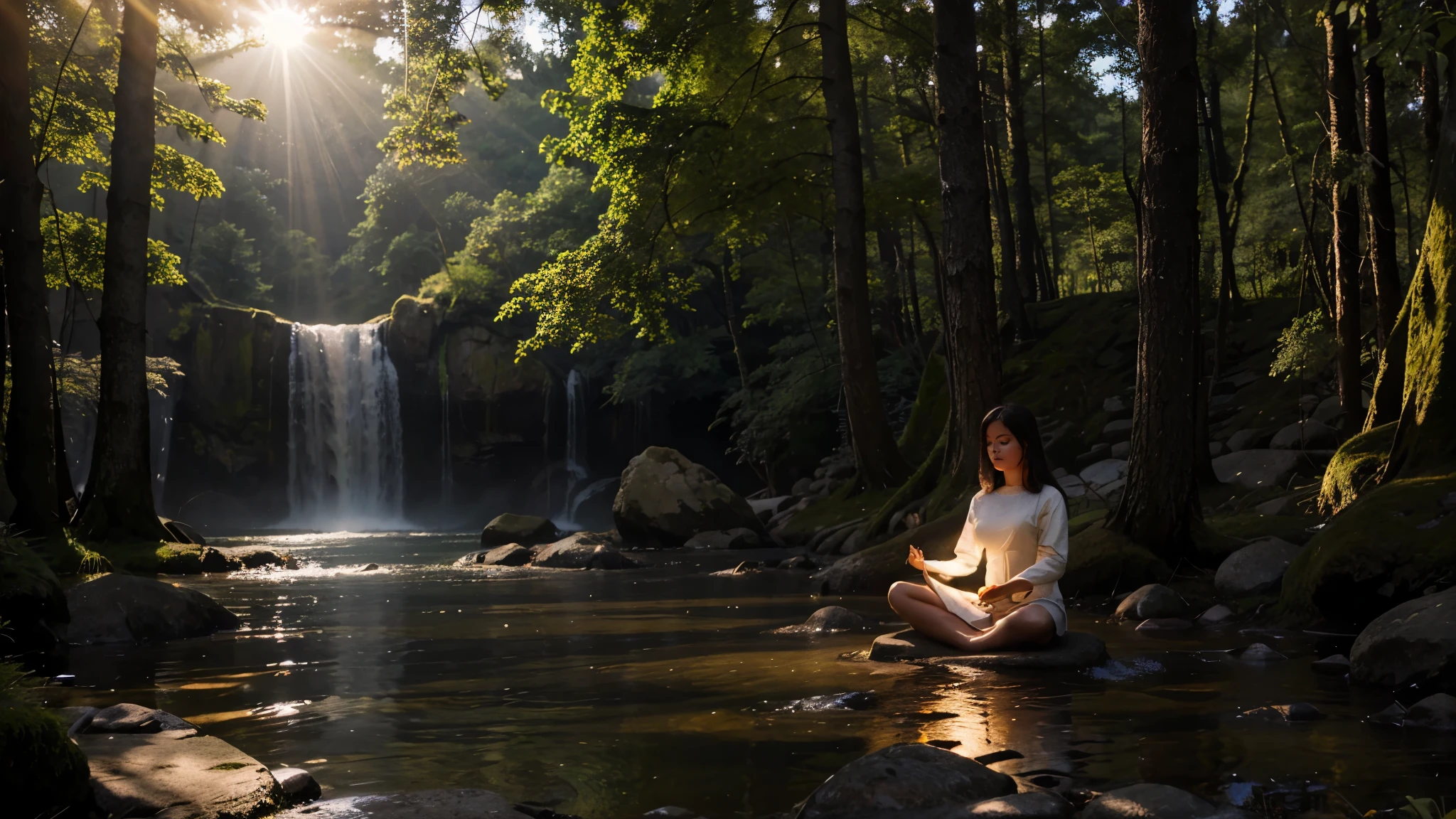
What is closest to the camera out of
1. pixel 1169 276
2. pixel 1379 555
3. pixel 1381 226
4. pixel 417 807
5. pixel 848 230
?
pixel 417 807

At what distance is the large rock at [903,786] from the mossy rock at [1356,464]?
6.59 meters

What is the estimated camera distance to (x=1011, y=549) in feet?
20.4

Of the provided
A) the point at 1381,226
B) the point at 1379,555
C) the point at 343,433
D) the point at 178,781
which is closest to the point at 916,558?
the point at 1379,555

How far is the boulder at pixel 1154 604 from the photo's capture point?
26.8ft

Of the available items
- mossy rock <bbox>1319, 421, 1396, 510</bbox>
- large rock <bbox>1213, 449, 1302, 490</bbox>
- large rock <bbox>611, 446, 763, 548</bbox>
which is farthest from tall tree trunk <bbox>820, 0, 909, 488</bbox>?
mossy rock <bbox>1319, 421, 1396, 510</bbox>

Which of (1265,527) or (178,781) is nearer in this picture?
(178,781)

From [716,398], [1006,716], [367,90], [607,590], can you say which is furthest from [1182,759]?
[367,90]

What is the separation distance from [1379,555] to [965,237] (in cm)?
624

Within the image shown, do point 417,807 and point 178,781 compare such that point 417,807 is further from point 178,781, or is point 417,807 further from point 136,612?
point 136,612

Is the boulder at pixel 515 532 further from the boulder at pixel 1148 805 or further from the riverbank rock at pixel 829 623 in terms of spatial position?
the boulder at pixel 1148 805

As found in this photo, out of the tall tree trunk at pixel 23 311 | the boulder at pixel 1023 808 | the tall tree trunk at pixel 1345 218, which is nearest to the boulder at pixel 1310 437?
the tall tree trunk at pixel 1345 218

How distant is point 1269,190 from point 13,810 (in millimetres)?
28950

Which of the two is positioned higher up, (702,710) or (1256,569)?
(1256,569)

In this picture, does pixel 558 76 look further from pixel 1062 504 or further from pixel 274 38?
pixel 1062 504
